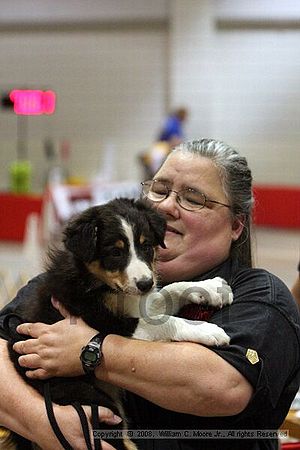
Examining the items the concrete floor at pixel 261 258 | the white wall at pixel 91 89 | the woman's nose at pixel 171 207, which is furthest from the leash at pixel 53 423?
the white wall at pixel 91 89

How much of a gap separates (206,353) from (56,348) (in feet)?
1.30

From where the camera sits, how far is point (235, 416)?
2.02 meters

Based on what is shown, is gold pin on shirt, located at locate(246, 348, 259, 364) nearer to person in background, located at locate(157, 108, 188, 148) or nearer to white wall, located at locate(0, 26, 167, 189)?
person in background, located at locate(157, 108, 188, 148)

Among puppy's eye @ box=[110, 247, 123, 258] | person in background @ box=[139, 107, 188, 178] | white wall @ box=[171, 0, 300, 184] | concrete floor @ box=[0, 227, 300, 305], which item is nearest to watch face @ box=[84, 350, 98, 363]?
puppy's eye @ box=[110, 247, 123, 258]

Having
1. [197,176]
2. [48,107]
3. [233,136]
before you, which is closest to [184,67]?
[233,136]

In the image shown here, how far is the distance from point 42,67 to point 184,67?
3.10 m

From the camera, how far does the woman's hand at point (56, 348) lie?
6.72ft

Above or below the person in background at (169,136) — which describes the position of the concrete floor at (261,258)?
below

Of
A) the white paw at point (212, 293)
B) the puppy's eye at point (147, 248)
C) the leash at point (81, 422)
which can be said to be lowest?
the leash at point (81, 422)

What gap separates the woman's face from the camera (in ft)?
7.80

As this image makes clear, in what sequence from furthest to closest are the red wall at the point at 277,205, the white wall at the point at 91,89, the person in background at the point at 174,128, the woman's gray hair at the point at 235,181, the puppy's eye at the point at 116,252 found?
the white wall at the point at 91,89 → the person in background at the point at 174,128 → the red wall at the point at 277,205 → the woman's gray hair at the point at 235,181 → the puppy's eye at the point at 116,252

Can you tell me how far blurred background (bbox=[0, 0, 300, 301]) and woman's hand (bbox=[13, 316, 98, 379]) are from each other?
11.4 meters

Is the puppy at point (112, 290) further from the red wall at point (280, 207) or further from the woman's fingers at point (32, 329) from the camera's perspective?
the red wall at point (280, 207)

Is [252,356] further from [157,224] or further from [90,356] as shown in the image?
[157,224]
